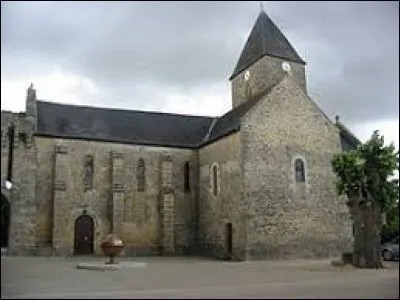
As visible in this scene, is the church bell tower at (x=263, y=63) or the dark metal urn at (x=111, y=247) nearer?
the dark metal urn at (x=111, y=247)

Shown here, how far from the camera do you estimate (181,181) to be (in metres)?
37.5

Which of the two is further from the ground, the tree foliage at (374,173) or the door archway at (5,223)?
the tree foliage at (374,173)

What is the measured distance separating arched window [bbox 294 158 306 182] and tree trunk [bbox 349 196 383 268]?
840 cm

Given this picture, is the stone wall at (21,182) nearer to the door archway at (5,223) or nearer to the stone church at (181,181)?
the stone church at (181,181)

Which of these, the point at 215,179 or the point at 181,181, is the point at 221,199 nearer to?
the point at 215,179

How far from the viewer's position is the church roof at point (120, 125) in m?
35.5

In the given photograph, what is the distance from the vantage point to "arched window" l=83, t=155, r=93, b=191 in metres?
35.0

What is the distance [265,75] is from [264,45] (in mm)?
2665

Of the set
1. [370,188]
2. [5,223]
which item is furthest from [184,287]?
[5,223]

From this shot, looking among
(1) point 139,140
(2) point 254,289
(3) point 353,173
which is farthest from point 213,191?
(2) point 254,289

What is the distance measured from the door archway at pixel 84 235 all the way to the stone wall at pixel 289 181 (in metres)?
10.9

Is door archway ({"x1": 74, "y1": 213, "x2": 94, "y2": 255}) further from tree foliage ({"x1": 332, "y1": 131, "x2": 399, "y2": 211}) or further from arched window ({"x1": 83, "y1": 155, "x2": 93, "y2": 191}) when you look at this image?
tree foliage ({"x1": 332, "y1": 131, "x2": 399, "y2": 211})

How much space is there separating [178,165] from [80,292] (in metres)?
24.8

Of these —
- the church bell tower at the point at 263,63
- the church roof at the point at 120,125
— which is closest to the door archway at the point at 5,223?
the church roof at the point at 120,125
